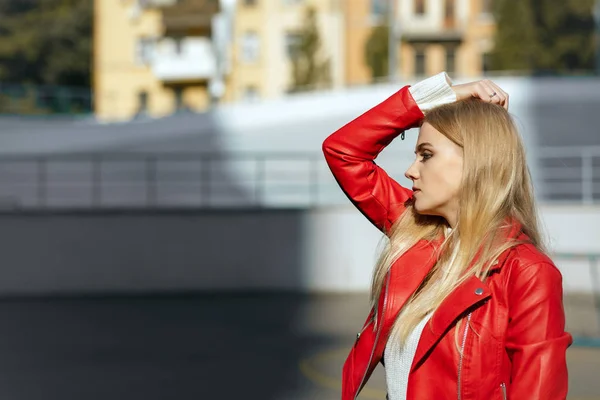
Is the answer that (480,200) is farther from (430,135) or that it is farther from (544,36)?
(544,36)

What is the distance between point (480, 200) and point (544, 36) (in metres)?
51.9

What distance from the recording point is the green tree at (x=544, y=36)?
166 feet

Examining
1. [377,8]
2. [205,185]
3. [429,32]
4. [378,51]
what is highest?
[377,8]

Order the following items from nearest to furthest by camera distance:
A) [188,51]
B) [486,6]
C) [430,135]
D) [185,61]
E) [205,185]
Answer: [430,135], [205,185], [486,6], [185,61], [188,51]

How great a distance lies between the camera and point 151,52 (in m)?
62.2

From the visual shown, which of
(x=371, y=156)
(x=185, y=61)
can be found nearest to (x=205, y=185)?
(x=371, y=156)

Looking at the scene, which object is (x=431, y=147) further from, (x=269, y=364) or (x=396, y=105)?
(x=269, y=364)

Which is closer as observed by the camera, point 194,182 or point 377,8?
point 194,182

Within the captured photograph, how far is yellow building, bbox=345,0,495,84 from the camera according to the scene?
58.1 m

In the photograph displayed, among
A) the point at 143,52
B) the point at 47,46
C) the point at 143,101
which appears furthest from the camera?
the point at 47,46

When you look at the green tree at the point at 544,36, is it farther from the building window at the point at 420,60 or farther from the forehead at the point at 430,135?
the forehead at the point at 430,135

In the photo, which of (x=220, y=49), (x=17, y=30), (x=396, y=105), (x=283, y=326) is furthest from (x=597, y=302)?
(x=17, y=30)

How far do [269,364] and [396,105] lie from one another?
8.25m

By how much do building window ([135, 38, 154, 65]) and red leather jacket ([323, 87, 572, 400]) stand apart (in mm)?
60181
